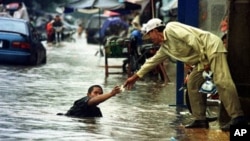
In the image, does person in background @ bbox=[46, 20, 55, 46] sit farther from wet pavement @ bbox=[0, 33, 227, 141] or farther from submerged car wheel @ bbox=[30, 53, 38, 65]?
wet pavement @ bbox=[0, 33, 227, 141]

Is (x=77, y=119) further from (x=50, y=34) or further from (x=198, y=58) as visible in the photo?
(x=50, y=34)

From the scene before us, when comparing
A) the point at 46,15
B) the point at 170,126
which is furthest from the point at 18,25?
the point at 46,15

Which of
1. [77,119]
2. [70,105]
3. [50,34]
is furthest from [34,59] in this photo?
[50,34]

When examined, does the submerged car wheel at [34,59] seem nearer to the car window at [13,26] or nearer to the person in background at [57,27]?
the car window at [13,26]

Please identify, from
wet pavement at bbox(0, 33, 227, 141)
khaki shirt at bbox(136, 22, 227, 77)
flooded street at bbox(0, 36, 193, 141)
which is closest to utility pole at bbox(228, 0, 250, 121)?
khaki shirt at bbox(136, 22, 227, 77)

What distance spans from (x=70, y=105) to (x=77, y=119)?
6.72 feet

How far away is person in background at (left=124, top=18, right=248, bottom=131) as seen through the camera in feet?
31.6

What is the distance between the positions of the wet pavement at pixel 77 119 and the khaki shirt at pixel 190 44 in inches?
38.4

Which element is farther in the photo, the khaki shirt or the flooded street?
the khaki shirt

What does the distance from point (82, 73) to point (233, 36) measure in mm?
10733

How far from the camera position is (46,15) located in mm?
63938

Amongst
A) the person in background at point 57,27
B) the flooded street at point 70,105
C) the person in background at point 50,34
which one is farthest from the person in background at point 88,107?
the person in background at point 57,27

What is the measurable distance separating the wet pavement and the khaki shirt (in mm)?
976

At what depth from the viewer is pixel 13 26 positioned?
2211cm
